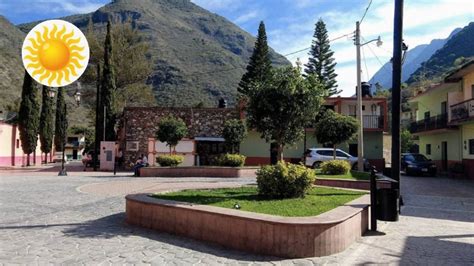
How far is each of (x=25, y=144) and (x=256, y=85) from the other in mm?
31762

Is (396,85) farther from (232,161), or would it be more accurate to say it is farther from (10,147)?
(10,147)

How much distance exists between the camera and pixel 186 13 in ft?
468

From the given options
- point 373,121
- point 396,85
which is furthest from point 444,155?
point 396,85

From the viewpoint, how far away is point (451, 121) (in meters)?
27.9

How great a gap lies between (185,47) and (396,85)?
96.0 m

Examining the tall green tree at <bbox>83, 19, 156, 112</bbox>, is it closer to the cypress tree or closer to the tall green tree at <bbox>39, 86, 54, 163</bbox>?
the tall green tree at <bbox>39, 86, 54, 163</bbox>

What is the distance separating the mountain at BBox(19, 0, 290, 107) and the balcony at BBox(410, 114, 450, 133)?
115 ft

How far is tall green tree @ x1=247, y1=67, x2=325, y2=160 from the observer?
33.6 feet

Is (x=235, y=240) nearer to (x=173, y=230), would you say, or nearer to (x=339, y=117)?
(x=173, y=230)

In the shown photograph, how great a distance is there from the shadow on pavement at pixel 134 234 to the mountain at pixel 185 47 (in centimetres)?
4977

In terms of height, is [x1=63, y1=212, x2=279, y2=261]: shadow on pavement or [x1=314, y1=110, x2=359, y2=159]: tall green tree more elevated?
[x1=314, y1=110, x2=359, y2=159]: tall green tree

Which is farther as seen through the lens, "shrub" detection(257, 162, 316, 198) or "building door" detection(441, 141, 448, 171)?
"building door" detection(441, 141, 448, 171)

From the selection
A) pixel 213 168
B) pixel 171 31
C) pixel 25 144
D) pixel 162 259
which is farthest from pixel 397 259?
pixel 171 31

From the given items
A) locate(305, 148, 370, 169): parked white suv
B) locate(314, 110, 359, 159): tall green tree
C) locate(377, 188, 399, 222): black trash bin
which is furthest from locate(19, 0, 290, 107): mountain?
locate(377, 188, 399, 222): black trash bin
